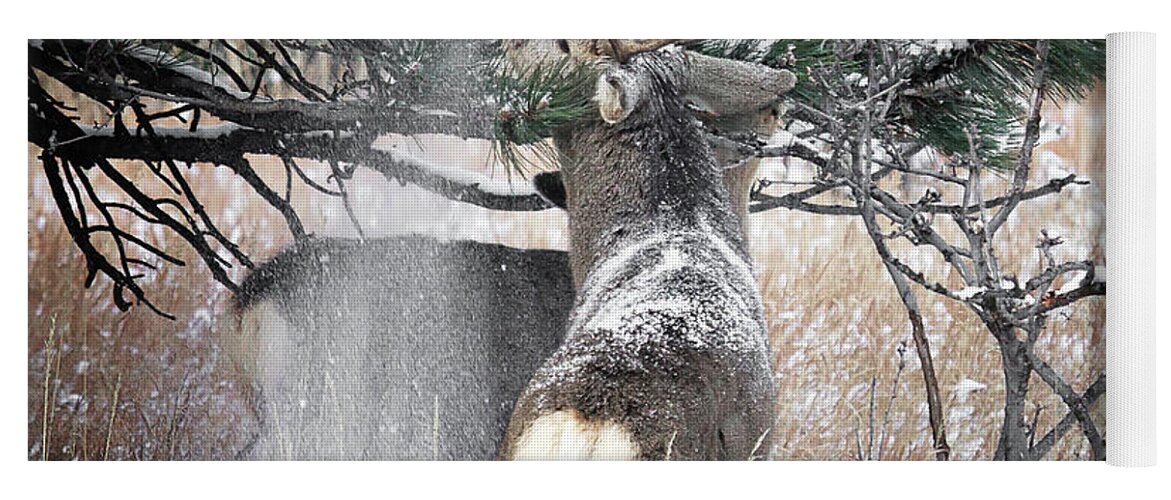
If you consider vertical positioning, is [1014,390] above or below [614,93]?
below

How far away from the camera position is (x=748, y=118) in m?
2.80

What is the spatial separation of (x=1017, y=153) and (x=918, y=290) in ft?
1.19

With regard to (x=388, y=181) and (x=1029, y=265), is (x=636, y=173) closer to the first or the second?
(x=388, y=181)

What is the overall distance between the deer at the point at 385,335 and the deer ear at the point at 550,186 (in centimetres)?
11

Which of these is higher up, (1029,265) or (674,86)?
(674,86)

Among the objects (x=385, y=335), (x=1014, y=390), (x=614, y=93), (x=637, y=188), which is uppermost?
(x=614, y=93)

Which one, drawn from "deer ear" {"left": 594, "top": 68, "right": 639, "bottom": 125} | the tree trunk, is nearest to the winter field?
the tree trunk

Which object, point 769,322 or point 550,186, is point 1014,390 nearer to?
point 769,322

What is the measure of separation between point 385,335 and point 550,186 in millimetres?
471

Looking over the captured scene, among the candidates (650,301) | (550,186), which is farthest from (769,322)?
(550,186)

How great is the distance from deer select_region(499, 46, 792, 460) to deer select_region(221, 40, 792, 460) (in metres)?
0.08

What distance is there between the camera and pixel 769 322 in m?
2.79

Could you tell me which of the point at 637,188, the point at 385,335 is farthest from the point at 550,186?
the point at 385,335
